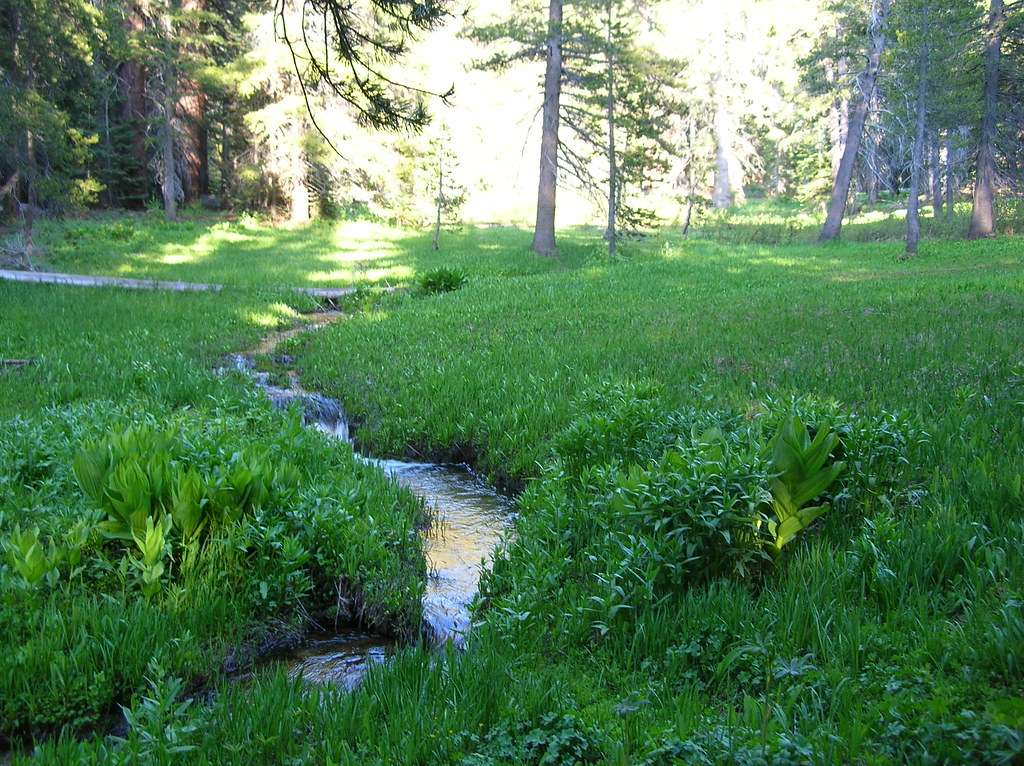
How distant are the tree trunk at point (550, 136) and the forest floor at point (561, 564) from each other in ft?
52.5

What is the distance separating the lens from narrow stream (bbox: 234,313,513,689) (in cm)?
442

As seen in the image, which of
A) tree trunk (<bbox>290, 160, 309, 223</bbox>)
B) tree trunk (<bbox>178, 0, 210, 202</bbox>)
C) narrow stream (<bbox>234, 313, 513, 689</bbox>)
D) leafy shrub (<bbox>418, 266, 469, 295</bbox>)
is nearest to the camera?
narrow stream (<bbox>234, 313, 513, 689</bbox>)

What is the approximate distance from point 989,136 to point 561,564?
27757mm

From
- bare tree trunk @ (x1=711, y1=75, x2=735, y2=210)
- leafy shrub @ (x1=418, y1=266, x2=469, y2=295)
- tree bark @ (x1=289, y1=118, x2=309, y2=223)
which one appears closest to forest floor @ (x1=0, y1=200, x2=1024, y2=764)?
leafy shrub @ (x1=418, y1=266, x2=469, y2=295)

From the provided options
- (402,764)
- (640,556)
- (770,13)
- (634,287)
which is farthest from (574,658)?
(770,13)

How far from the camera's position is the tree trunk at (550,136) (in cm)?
2317

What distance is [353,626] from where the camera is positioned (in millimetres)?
4840

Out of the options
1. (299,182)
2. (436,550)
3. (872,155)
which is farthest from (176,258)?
(872,155)

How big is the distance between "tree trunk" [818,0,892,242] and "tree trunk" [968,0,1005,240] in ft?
10.8

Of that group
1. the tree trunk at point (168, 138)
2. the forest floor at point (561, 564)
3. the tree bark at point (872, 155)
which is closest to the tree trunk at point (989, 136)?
the tree bark at point (872, 155)

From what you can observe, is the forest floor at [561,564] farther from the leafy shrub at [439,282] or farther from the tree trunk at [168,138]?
the tree trunk at [168,138]

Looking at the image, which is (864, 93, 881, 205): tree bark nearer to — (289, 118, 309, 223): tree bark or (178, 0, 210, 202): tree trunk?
(289, 118, 309, 223): tree bark

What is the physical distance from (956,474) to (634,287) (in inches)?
522

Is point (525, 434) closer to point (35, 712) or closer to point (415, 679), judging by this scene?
point (415, 679)
